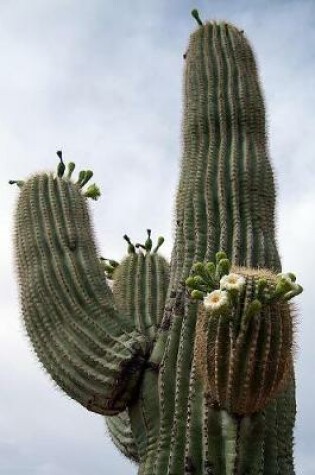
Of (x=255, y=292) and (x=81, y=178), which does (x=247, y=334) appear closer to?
(x=255, y=292)

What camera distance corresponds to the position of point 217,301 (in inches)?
204

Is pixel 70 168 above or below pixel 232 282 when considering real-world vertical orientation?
above

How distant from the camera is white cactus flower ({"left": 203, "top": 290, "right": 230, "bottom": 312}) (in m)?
5.14

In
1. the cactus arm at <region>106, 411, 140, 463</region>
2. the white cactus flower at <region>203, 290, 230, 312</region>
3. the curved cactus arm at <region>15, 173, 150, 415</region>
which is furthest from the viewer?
the cactus arm at <region>106, 411, 140, 463</region>

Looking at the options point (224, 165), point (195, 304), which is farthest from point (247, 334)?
point (224, 165)

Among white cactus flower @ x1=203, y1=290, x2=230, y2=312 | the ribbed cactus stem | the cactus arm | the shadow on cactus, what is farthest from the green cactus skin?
white cactus flower @ x1=203, y1=290, x2=230, y2=312

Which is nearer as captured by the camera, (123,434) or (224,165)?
(224,165)

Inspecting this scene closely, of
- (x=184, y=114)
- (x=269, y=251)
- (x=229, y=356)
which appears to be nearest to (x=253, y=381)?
(x=229, y=356)

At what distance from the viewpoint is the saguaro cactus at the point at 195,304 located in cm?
529

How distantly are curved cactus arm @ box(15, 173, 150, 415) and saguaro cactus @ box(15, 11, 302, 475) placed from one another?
11 millimetres

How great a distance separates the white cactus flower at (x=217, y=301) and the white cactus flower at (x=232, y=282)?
0.13ft

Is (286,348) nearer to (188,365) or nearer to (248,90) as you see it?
(188,365)

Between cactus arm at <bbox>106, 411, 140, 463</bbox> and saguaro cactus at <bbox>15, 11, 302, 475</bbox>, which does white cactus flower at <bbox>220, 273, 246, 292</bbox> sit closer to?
saguaro cactus at <bbox>15, 11, 302, 475</bbox>

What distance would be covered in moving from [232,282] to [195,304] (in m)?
1.17
